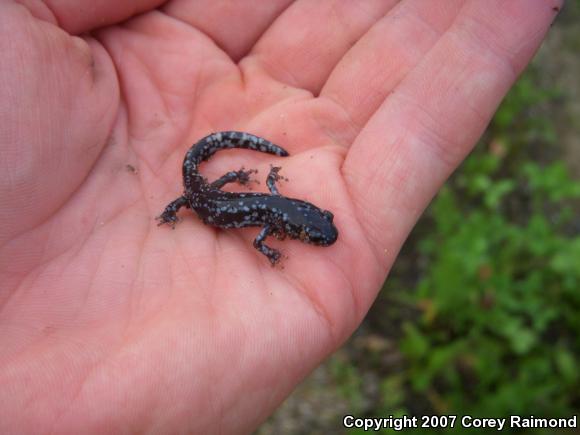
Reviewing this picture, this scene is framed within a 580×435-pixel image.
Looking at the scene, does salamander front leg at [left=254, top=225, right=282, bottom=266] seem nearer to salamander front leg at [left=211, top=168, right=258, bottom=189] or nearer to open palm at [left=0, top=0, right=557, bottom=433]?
open palm at [left=0, top=0, right=557, bottom=433]

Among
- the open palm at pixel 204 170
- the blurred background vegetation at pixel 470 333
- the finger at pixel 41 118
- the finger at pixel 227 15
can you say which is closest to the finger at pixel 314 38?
the open palm at pixel 204 170

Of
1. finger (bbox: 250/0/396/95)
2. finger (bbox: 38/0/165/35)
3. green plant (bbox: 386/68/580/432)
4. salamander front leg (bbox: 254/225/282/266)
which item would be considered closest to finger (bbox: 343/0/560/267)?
salamander front leg (bbox: 254/225/282/266)

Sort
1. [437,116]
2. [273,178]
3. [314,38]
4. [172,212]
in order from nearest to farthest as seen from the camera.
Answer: [437,116] → [172,212] → [273,178] → [314,38]

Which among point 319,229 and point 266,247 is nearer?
point 319,229

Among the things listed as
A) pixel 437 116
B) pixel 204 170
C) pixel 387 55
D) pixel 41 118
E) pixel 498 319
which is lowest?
pixel 498 319

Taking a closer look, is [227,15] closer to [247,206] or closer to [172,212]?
[247,206]

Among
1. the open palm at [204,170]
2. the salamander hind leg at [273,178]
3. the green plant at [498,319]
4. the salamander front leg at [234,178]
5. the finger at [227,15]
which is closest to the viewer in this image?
the open palm at [204,170]

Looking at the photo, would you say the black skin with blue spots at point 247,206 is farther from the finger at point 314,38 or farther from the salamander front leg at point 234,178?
the finger at point 314,38

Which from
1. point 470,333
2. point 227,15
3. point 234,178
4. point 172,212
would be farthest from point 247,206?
point 470,333
